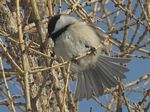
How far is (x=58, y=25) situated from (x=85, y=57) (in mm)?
266

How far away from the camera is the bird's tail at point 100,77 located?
2.75 m

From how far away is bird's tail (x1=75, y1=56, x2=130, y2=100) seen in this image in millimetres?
2754

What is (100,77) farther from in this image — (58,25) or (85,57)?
(58,25)

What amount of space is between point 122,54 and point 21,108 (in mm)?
826

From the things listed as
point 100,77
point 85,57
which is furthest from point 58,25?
point 100,77

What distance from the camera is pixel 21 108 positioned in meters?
3.04

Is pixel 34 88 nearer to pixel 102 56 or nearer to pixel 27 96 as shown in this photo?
pixel 102 56

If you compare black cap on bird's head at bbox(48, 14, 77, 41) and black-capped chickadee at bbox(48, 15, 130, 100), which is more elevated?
black cap on bird's head at bbox(48, 14, 77, 41)

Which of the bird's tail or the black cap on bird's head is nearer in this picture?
the black cap on bird's head

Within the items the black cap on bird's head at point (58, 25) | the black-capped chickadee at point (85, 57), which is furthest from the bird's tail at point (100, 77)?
the black cap on bird's head at point (58, 25)

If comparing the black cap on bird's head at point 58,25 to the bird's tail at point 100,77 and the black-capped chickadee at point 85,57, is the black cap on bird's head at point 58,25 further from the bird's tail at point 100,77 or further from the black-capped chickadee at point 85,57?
the bird's tail at point 100,77

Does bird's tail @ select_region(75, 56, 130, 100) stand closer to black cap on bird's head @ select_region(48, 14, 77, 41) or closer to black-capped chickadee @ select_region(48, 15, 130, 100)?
black-capped chickadee @ select_region(48, 15, 130, 100)

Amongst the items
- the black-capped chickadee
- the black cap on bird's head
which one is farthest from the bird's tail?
the black cap on bird's head

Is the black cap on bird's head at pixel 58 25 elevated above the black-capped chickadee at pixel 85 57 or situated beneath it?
elevated above
